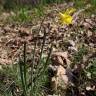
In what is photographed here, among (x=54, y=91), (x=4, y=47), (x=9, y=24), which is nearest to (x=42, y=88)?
(x=54, y=91)

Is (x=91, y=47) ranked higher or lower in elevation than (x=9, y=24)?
higher

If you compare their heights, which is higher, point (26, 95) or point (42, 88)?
point (26, 95)

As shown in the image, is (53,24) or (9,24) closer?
(53,24)

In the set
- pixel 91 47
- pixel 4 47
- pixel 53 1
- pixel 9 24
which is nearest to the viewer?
pixel 91 47

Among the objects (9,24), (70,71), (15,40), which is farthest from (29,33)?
(70,71)

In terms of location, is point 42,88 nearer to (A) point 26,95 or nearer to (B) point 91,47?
(A) point 26,95

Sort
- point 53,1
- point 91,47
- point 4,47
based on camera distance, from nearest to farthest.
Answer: point 91,47
point 4,47
point 53,1

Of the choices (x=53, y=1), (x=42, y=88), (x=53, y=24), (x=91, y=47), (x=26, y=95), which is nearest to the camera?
(x=26, y=95)

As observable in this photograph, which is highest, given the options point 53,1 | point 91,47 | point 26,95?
point 26,95

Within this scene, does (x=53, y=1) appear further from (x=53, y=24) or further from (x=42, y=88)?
(x=42, y=88)
